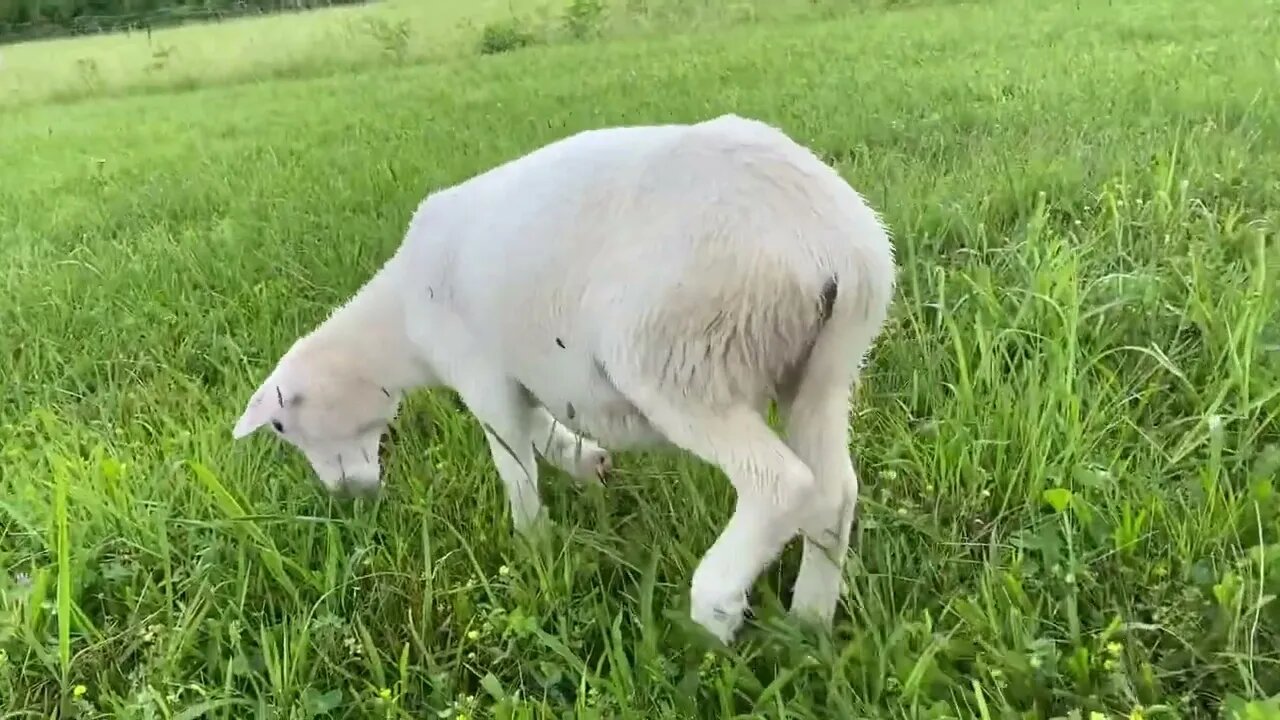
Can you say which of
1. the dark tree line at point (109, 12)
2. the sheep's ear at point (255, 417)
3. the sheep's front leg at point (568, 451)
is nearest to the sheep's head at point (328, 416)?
the sheep's ear at point (255, 417)

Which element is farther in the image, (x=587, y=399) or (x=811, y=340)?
(x=587, y=399)

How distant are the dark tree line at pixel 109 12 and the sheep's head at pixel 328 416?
17.9m

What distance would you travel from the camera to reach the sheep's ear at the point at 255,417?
2732 mm

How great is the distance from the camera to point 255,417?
277cm

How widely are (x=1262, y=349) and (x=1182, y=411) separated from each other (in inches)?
9.4

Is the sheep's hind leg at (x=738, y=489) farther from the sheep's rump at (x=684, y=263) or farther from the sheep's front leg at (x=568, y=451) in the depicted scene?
the sheep's front leg at (x=568, y=451)

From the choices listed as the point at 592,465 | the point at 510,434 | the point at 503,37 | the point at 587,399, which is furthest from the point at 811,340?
the point at 503,37

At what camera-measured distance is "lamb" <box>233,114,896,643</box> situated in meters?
1.88

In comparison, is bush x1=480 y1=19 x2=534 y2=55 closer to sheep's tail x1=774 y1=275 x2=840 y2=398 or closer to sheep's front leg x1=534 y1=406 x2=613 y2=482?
sheep's front leg x1=534 y1=406 x2=613 y2=482

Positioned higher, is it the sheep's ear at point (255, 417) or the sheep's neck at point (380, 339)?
the sheep's neck at point (380, 339)

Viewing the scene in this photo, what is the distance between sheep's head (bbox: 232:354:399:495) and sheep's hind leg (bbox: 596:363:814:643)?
1185 millimetres

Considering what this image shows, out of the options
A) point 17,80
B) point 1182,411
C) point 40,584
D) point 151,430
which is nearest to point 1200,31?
point 1182,411

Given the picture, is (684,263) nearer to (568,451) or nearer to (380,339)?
(568,451)

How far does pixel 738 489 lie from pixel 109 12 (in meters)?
26.0
